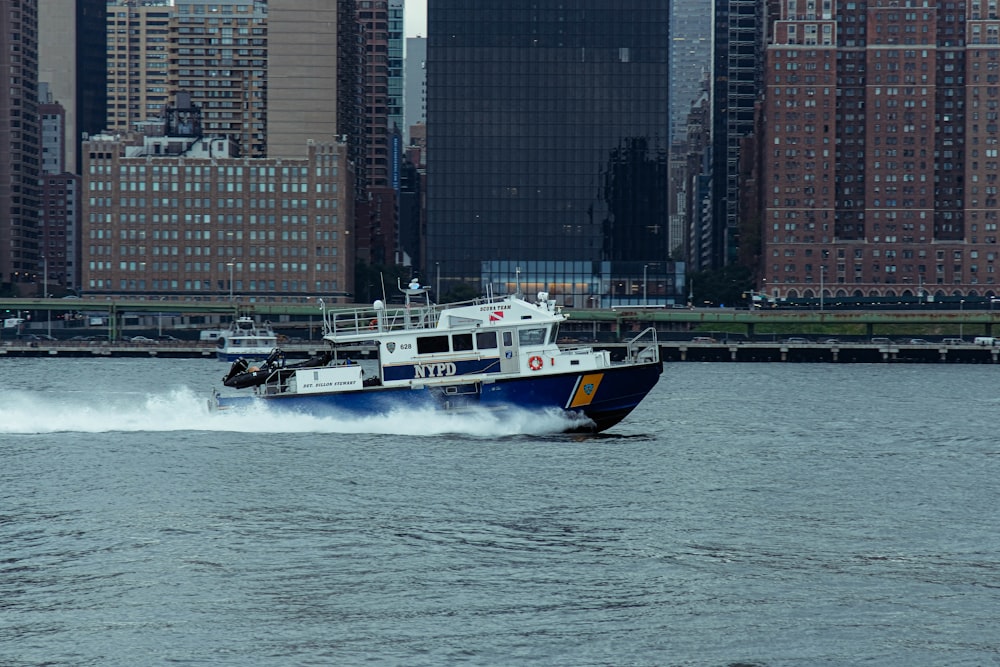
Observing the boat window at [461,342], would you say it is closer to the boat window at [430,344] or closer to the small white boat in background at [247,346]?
the boat window at [430,344]

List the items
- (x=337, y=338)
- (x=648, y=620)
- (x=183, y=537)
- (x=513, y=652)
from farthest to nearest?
(x=337, y=338), (x=183, y=537), (x=648, y=620), (x=513, y=652)

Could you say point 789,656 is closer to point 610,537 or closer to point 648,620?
point 648,620

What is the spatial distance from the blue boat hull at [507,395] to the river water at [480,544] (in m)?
0.71

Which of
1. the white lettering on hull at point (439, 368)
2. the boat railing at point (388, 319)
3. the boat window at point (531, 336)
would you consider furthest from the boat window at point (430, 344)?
the boat window at point (531, 336)

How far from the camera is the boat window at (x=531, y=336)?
196 ft

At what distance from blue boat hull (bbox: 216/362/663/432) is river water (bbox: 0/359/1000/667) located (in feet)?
2.34

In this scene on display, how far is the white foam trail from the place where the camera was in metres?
60.5

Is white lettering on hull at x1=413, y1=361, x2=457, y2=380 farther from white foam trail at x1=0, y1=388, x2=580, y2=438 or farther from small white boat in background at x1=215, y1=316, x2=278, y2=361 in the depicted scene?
small white boat in background at x1=215, y1=316, x2=278, y2=361

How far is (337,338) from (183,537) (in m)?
19.5

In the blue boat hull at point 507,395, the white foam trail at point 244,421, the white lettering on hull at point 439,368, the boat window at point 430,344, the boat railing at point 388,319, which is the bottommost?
the white foam trail at point 244,421

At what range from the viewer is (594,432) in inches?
2496

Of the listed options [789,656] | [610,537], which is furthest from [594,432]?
[789,656]

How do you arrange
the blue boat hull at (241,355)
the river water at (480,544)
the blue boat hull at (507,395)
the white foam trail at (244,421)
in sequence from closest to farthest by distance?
the river water at (480,544) → the blue boat hull at (507,395) → the white foam trail at (244,421) → the blue boat hull at (241,355)

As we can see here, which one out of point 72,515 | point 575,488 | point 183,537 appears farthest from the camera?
point 575,488
